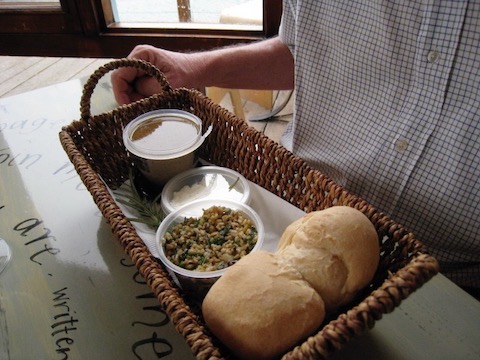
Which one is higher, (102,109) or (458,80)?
(458,80)

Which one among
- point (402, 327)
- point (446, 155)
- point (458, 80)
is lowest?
point (402, 327)

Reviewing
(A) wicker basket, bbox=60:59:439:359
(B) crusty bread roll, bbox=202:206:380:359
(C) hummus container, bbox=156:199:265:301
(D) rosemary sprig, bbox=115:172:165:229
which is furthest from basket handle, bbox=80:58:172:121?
(B) crusty bread roll, bbox=202:206:380:359

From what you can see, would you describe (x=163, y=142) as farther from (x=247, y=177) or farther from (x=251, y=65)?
(x=251, y=65)

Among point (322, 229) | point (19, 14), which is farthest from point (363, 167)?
point (19, 14)

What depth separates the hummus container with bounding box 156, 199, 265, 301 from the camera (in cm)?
58

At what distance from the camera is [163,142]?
0.82 meters

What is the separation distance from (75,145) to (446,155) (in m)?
0.67

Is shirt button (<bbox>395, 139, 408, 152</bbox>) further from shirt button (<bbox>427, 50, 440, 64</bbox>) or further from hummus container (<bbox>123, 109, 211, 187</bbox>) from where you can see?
hummus container (<bbox>123, 109, 211, 187</bbox>)

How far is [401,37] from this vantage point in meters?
0.75

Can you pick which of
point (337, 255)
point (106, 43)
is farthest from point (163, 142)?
point (106, 43)

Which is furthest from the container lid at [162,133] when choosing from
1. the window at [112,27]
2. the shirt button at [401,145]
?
the window at [112,27]

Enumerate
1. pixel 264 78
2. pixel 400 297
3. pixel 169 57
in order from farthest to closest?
1. pixel 264 78
2. pixel 169 57
3. pixel 400 297

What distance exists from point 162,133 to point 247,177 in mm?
196

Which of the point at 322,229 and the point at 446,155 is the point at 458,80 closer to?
the point at 446,155
